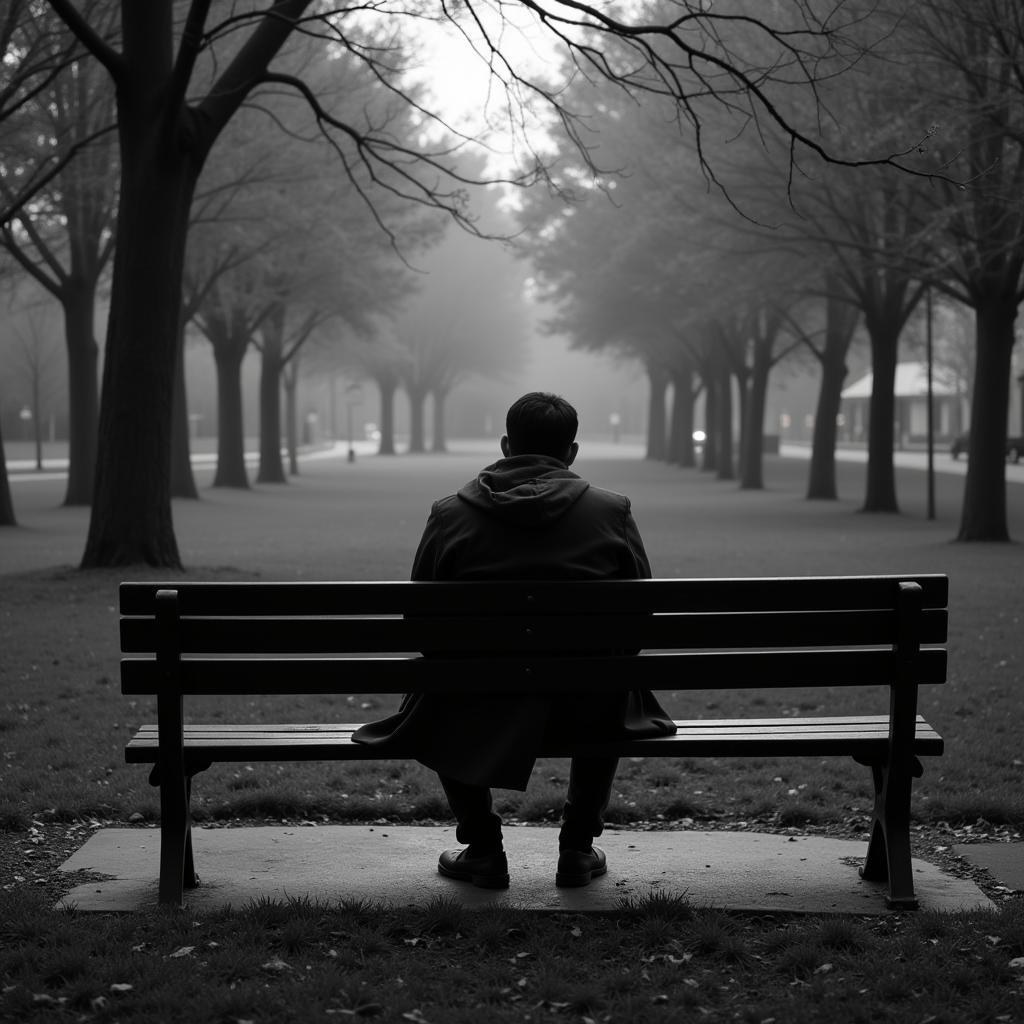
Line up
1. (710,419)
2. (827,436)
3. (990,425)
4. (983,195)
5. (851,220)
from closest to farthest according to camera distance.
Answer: (983,195) < (990,425) < (851,220) < (827,436) < (710,419)

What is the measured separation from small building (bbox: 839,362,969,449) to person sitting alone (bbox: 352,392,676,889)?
63981mm

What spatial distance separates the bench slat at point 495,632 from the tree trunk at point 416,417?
61068 millimetres

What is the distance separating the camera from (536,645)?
3939 mm

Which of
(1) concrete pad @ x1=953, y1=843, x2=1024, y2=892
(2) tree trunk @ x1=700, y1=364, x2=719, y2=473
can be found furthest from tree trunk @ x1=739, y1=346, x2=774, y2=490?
(1) concrete pad @ x1=953, y1=843, x2=1024, y2=892

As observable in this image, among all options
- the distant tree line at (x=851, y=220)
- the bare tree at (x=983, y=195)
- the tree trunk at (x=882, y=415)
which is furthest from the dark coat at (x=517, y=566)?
the tree trunk at (x=882, y=415)

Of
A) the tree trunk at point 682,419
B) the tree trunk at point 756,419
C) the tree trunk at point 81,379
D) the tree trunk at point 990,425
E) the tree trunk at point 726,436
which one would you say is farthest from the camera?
the tree trunk at point 682,419

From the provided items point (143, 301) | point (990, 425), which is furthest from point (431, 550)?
point (990, 425)

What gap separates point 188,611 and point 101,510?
9.16 m

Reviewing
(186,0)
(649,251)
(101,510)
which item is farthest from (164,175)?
(649,251)

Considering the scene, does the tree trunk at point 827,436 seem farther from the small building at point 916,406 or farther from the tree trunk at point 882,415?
the small building at point 916,406

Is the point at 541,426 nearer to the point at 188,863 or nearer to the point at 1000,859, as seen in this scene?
the point at 188,863

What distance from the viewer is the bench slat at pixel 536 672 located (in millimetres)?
3953

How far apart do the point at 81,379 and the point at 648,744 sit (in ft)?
75.9

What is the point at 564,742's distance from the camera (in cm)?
409
